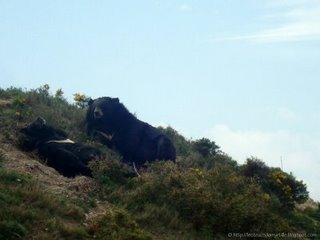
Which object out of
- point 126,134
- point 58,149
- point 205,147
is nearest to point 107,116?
point 126,134

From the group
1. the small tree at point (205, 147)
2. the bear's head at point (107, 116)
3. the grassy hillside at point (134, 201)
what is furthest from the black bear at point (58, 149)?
the small tree at point (205, 147)

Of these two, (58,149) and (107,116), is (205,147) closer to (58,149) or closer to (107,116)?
(107,116)

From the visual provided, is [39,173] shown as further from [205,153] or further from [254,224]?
[205,153]

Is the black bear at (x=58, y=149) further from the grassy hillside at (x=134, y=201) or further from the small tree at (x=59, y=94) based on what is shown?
the small tree at (x=59, y=94)

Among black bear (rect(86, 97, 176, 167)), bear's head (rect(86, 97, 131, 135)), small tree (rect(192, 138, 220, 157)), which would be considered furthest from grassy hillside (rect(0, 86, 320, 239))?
small tree (rect(192, 138, 220, 157))

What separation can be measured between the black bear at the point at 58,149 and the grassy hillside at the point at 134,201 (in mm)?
405

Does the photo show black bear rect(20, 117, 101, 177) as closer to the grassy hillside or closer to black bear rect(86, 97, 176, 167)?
the grassy hillside

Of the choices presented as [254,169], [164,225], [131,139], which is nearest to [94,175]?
[164,225]

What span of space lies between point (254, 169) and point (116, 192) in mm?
8116

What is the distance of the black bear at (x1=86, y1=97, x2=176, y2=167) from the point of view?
19.8 metres

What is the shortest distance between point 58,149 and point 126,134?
404 cm

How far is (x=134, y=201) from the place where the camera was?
14586mm

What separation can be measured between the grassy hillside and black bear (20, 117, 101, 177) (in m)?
0.41

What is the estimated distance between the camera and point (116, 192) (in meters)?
14.9
